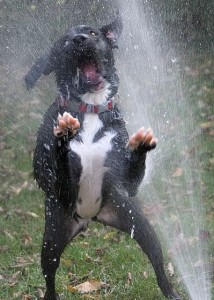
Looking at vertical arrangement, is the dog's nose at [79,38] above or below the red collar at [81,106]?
above

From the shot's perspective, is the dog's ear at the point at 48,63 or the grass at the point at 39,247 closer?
the dog's ear at the point at 48,63

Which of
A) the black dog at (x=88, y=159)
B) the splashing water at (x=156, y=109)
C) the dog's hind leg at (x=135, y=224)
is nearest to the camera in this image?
the black dog at (x=88, y=159)

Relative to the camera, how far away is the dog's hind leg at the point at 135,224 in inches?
145

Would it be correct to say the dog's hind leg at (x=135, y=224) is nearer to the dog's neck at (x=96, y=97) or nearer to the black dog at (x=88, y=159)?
the black dog at (x=88, y=159)

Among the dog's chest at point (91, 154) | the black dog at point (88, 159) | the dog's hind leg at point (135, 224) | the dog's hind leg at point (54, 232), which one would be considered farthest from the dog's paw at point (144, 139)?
the dog's hind leg at point (54, 232)

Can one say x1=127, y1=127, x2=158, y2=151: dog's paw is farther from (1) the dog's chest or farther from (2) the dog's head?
(2) the dog's head

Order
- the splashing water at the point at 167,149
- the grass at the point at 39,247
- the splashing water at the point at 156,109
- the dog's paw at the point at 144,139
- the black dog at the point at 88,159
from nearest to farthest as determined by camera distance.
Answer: the dog's paw at the point at 144,139, the black dog at the point at 88,159, the grass at the point at 39,247, the splashing water at the point at 167,149, the splashing water at the point at 156,109

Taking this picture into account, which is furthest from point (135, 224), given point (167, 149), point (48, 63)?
point (167, 149)

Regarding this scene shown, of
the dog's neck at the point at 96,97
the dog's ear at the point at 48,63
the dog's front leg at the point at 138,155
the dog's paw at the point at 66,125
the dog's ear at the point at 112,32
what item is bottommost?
the dog's paw at the point at 66,125

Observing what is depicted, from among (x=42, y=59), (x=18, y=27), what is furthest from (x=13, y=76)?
(x=42, y=59)

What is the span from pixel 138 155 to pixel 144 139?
0.16m

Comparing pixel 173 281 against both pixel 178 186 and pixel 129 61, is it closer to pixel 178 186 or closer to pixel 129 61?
pixel 178 186

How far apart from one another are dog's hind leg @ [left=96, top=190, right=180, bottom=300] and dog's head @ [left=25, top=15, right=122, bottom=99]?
2.01ft

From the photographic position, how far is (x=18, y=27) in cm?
749
